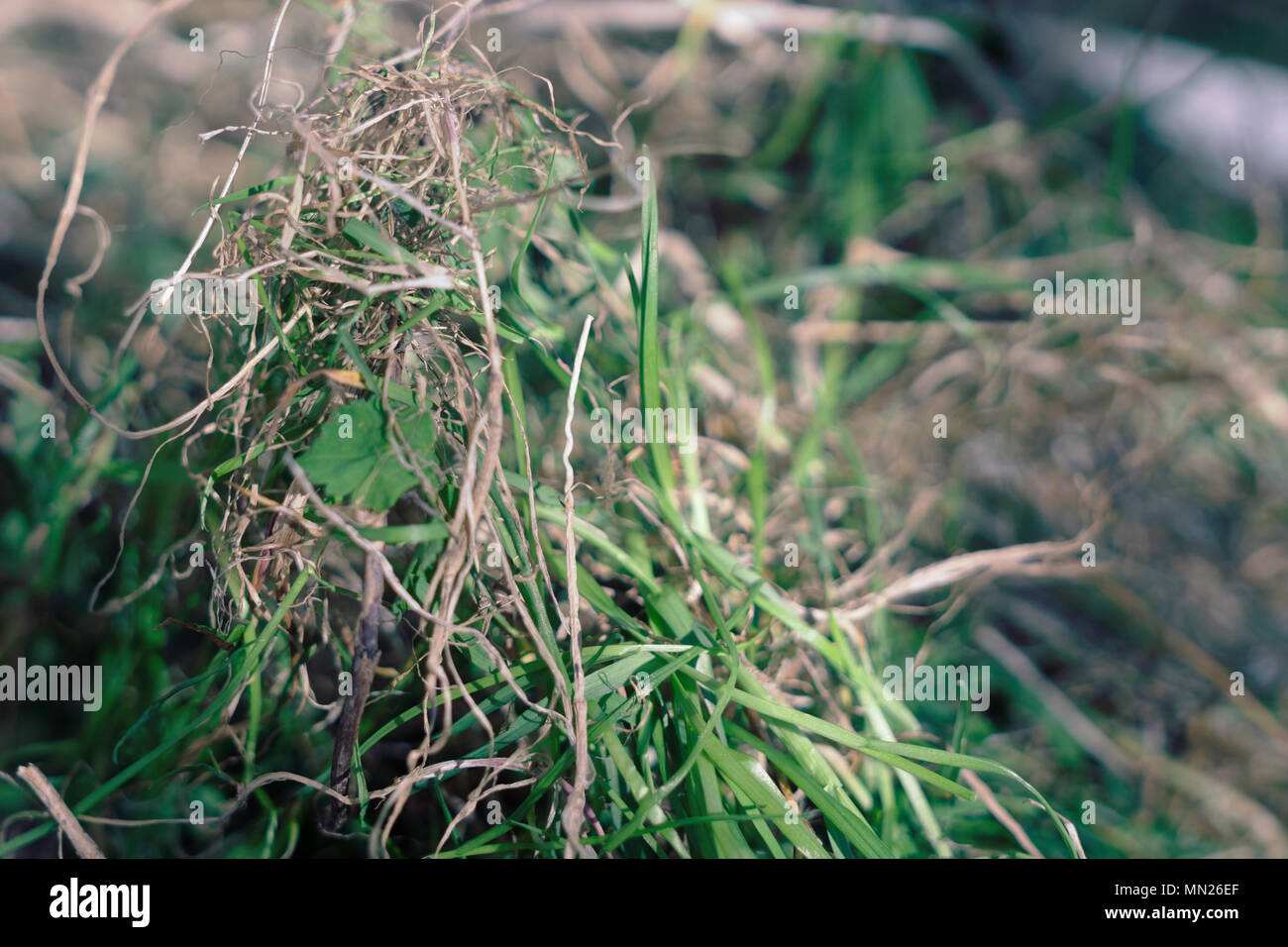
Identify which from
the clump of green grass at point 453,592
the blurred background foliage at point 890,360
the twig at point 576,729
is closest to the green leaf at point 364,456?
the clump of green grass at point 453,592

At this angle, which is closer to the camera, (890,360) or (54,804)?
(54,804)

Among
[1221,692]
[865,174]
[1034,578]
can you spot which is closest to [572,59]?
[865,174]

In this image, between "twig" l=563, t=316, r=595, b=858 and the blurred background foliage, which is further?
the blurred background foliage

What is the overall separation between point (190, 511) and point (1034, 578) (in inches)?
39.5

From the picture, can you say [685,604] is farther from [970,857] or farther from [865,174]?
[865,174]

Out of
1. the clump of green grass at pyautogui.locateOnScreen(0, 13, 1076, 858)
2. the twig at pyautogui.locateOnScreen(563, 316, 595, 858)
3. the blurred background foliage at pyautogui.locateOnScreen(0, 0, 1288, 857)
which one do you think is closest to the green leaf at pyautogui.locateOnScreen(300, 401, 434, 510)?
the clump of green grass at pyautogui.locateOnScreen(0, 13, 1076, 858)

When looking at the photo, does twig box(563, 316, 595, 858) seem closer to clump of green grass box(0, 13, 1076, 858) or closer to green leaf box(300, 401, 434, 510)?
clump of green grass box(0, 13, 1076, 858)

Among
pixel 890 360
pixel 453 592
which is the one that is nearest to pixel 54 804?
pixel 453 592

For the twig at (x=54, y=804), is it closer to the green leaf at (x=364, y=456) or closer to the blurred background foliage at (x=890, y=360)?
the blurred background foliage at (x=890, y=360)

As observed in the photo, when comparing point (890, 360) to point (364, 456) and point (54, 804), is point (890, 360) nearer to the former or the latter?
point (364, 456)

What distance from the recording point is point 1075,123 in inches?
46.6

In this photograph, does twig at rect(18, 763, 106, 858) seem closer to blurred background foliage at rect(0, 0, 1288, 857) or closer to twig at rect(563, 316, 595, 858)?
blurred background foliage at rect(0, 0, 1288, 857)

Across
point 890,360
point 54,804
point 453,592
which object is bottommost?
point 54,804

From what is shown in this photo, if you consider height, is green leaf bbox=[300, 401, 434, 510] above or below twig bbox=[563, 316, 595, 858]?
above
